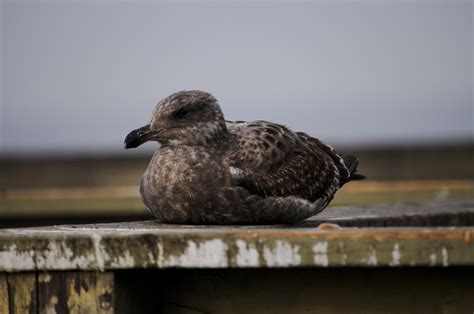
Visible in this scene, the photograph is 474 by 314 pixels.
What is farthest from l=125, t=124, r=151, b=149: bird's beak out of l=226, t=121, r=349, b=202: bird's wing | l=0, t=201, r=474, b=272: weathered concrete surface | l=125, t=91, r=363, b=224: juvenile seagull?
l=0, t=201, r=474, b=272: weathered concrete surface

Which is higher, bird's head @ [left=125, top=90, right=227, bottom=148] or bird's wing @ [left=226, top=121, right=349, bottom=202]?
bird's head @ [left=125, top=90, right=227, bottom=148]

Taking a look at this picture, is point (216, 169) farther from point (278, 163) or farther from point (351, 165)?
point (351, 165)

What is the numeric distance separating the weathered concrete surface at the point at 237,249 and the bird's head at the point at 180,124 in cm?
163

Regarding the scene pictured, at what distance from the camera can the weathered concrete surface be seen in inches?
188

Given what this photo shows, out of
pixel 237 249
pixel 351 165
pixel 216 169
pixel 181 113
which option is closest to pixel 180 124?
pixel 181 113

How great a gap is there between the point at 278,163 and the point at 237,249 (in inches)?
78.8

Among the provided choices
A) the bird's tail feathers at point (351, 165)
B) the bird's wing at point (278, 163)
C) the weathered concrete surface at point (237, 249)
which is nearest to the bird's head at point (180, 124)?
the bird's wing at point (278, 163)

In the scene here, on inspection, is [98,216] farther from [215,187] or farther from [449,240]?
[449,240]

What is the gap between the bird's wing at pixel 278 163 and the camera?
6.64 metres

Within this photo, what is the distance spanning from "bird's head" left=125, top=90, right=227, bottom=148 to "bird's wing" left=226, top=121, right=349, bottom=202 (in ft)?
0.61

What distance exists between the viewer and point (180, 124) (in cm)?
670

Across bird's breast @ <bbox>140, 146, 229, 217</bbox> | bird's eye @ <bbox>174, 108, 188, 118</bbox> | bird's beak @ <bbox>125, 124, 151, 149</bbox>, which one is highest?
bird's eye @ <bbox>174, 108, 188, 118</bbox>

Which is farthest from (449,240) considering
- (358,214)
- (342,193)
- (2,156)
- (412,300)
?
(2,156)

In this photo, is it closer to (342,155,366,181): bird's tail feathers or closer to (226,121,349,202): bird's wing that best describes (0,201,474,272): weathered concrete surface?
(226,121,349,202): bird's wing
